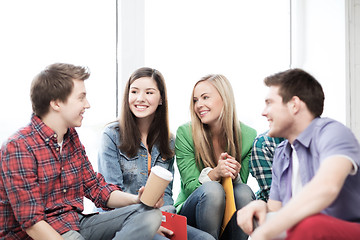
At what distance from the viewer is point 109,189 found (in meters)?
1.83

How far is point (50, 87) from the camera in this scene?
5.34ft

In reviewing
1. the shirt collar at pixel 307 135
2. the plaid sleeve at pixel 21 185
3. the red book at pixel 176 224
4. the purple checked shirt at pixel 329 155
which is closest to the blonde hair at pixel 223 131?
the red book at pixel 176 224

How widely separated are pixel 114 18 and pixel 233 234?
1.50 m

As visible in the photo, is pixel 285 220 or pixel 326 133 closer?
pixel 285 220

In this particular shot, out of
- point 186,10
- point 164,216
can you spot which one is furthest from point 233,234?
point 186,10

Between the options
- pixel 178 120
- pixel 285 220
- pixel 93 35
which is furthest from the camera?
pixel 178 120

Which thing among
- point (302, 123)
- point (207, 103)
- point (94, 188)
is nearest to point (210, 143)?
point (207, 103)

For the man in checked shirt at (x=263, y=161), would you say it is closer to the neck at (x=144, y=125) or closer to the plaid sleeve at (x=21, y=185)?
the neck at (x=144, y=125)

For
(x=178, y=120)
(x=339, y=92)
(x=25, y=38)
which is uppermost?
(x=25, y=38)

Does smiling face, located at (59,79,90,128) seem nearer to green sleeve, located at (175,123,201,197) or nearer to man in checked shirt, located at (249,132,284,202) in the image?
green sleeve, located at (175,123,201,197)

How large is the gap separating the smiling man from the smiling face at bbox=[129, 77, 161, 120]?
0.76 m

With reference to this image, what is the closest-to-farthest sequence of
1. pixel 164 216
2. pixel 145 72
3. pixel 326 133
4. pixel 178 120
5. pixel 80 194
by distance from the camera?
pixel 326 133 → pixel 80 194 → pixel 164 216 → pixel 145 72 → pixel 178 120

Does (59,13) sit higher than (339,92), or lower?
higher

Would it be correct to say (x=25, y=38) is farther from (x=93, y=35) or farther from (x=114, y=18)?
(x=114, y=18)
